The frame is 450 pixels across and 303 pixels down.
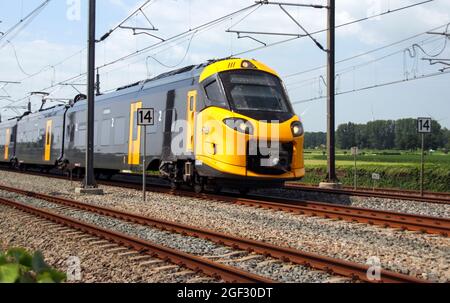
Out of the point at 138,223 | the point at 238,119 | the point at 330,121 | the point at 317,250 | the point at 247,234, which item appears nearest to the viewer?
the point at 317,250

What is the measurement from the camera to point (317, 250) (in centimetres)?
772

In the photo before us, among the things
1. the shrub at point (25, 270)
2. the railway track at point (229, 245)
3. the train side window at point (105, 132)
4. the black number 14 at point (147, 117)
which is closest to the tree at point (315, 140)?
the train side window at point (105, 132)

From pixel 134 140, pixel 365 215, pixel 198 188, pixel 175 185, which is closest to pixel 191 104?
pixel 198 188

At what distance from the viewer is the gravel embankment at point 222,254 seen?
20.6 ft

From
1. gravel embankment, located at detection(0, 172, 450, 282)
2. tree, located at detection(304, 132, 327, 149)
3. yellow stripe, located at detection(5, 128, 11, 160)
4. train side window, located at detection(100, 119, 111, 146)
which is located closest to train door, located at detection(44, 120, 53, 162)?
train side window, located at detection(100, 119, 111, 146)

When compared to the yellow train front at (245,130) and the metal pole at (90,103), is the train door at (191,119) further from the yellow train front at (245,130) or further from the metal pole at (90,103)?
the metal pole at (90,103)

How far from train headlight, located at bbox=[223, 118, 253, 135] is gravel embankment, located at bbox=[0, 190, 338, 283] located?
3638 millimetres

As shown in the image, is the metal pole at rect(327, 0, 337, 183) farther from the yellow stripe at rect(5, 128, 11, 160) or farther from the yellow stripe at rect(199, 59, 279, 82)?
the yellow stripe at rect(5, 128, 11, 160)

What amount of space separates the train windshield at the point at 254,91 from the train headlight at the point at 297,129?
0.50 meters

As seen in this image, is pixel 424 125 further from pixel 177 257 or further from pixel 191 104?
pixel 177 257

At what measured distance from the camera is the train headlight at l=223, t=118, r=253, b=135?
12.8 m
